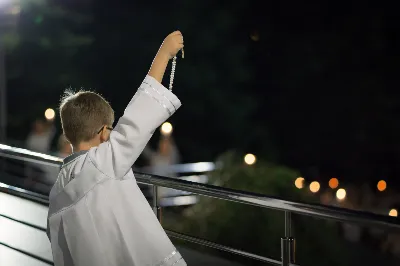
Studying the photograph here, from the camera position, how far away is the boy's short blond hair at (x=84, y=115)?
3066mm

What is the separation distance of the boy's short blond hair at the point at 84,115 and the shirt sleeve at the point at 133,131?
0.27 ft

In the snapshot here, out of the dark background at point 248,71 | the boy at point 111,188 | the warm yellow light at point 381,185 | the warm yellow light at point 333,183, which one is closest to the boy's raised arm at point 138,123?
the boy at point 111,188

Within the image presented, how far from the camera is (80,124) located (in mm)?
3070

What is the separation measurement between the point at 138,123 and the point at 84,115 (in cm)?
22

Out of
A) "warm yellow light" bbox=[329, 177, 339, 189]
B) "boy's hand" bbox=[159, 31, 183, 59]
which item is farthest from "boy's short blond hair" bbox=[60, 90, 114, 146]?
"warm yellow light" bbox=[329, 177, 339, 189]

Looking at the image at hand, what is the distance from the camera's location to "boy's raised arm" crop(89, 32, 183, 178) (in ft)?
9.80

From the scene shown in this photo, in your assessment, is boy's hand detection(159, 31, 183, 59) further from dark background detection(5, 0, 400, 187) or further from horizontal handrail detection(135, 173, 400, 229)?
dark background detection(5, 0, 400, 187)

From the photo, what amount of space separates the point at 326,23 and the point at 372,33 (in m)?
1.67

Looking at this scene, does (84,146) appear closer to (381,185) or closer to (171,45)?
(171,45)

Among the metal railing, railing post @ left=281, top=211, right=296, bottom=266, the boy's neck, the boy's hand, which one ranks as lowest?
railing post @ left=281, top=211, right=296, bottom=266

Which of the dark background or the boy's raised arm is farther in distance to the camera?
the dark background

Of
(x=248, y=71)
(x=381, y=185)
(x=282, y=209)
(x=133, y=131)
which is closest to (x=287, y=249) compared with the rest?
(x=282, y=209)

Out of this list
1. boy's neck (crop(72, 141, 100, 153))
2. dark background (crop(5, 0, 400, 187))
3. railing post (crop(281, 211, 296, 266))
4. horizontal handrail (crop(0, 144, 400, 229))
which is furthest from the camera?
dark background (crop(5, 0, 400, 187))

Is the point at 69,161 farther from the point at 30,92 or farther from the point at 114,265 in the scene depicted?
the point at 30,92
